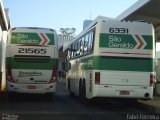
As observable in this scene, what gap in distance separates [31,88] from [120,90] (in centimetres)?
494

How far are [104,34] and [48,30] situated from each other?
4698 mm

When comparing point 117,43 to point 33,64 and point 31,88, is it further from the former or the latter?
point 31,88

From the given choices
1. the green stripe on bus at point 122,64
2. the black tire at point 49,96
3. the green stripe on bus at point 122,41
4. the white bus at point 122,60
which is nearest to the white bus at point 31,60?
the black tire at point 49,96

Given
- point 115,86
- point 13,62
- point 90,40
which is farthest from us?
point 13,62

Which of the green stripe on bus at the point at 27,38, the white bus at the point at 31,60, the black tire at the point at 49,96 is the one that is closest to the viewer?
Result: the white bus at the point at 31,60

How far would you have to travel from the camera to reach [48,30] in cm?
2227

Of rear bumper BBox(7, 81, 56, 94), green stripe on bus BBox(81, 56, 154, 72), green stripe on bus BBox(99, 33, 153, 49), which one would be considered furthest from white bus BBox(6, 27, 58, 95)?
green stripe on bus BBox(99, 33, 153, 49)

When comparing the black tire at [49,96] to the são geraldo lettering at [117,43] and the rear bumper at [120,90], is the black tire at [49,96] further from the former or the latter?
the são geraldo lettering at [117,43]

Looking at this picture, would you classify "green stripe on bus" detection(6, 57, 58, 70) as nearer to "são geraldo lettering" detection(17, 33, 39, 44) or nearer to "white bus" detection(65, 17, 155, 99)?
"são geraldo lettering" detection(17, 33, 39, 44)

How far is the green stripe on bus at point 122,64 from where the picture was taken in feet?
59.2

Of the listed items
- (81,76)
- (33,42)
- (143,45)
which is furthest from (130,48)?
(33,42)

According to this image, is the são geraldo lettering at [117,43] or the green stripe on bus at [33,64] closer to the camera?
the são geraldo lettering at [117,43]

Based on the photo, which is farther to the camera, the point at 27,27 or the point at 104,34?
the point at 27,27

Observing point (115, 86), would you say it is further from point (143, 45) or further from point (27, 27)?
point (27, 27)
